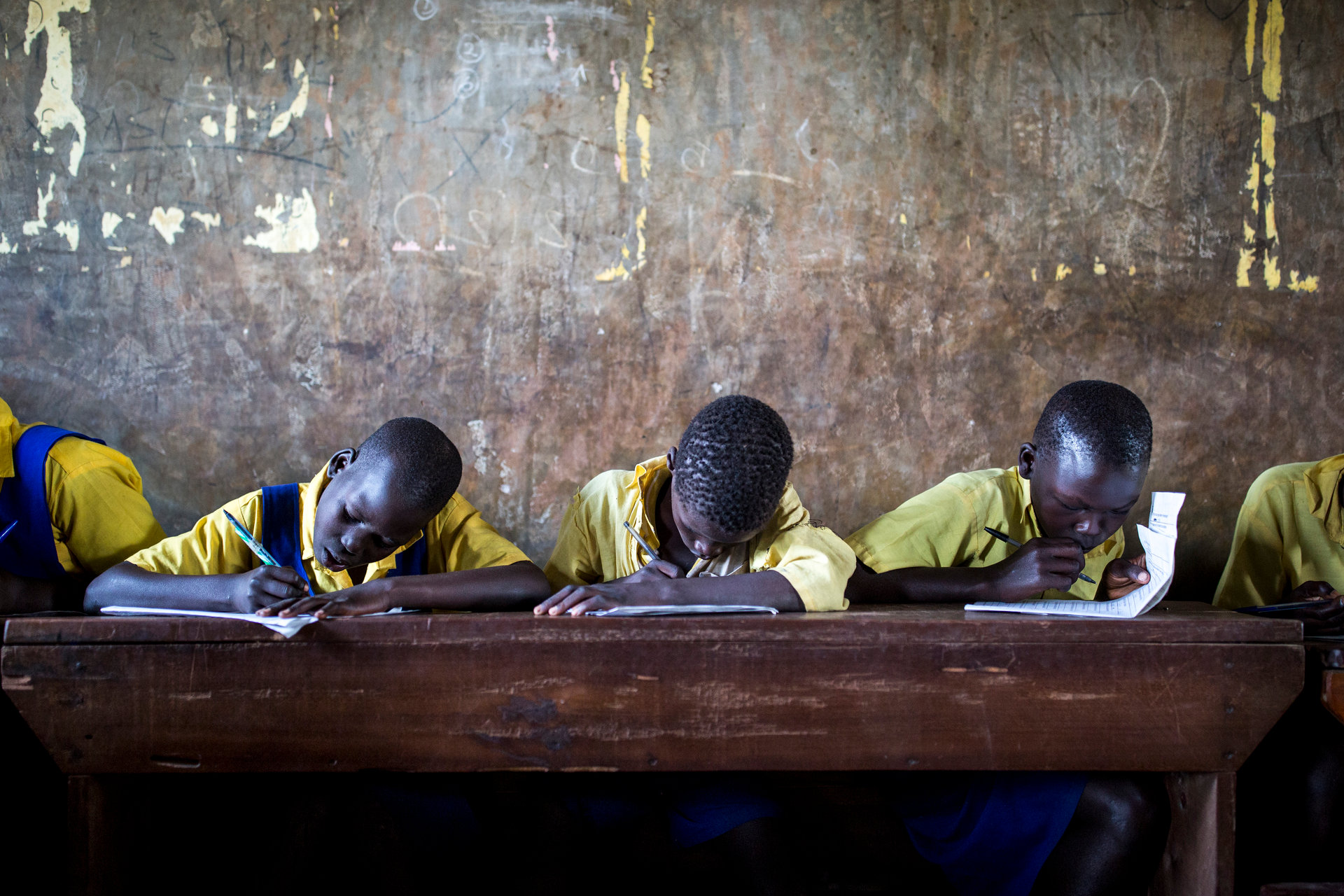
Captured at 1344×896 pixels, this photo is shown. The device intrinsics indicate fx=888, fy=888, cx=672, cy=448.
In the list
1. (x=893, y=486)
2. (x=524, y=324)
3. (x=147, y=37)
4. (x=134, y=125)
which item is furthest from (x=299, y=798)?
(x=147, y=37)

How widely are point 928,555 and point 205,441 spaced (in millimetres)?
2158

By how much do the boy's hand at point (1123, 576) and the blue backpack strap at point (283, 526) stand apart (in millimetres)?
1841

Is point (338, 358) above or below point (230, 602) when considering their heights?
above

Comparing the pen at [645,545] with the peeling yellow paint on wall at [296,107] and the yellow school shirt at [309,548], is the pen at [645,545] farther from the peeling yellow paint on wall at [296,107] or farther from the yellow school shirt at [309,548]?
the peeling yellow paint on wall at [296,107]

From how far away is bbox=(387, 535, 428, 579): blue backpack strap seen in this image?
214 centimetres

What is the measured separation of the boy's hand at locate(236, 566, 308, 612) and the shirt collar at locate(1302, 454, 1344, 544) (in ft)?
8.36

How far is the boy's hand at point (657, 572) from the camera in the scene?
1.85m

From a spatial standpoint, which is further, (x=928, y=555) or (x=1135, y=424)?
(x=928, y=555)

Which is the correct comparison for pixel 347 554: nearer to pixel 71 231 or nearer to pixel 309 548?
pixel 309 548

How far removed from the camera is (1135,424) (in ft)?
A: 6.79

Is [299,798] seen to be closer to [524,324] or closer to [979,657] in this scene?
[979,657]

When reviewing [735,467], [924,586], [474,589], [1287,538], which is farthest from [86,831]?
[1287,538]

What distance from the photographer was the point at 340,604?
1701 millimetres

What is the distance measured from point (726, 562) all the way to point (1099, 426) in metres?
0.92
